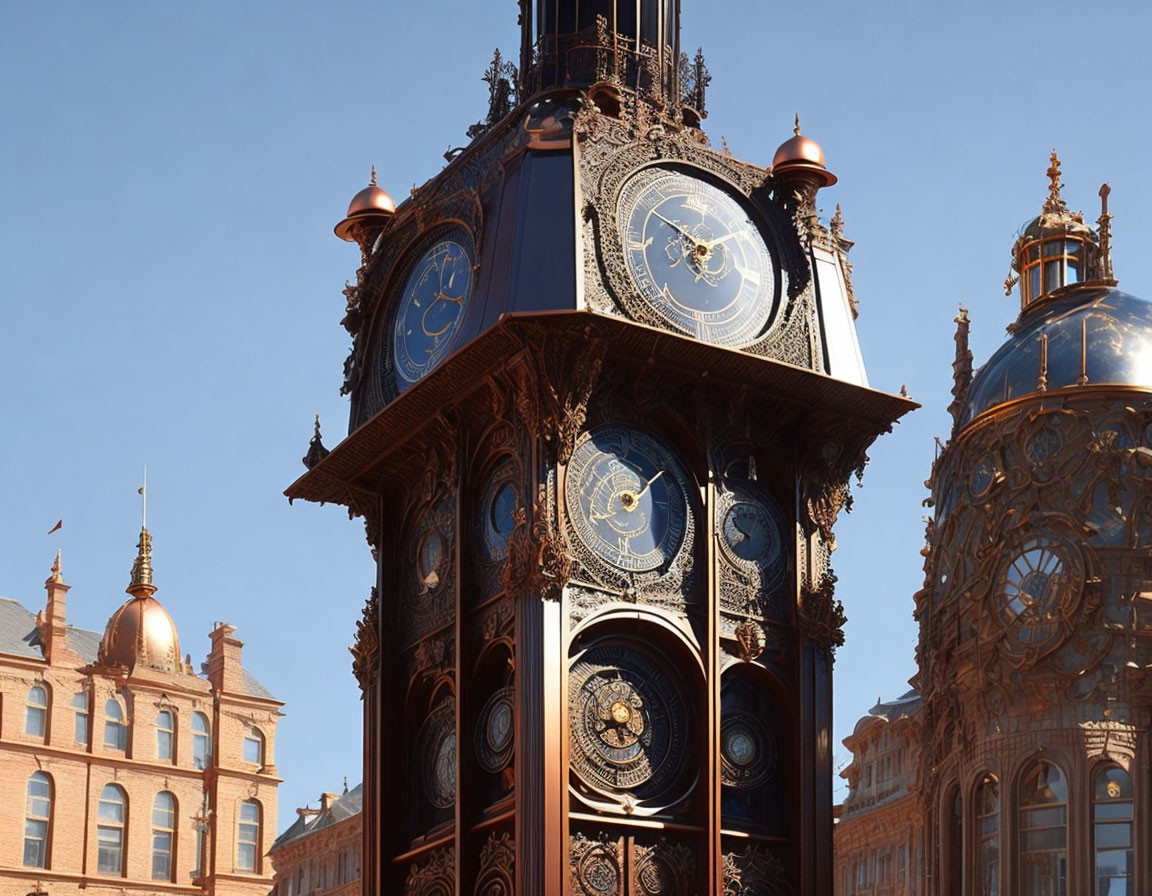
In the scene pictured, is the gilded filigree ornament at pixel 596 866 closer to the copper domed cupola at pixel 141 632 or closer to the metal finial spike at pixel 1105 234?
the metal finial spike at pixel 1105 234

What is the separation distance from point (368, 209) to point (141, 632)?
36892mm

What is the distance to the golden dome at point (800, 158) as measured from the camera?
23.8 meters

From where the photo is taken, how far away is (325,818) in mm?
69938

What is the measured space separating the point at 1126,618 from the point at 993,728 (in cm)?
315

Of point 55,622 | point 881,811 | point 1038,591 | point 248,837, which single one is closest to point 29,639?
point 55,622

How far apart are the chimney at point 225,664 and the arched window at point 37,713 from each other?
199 inches

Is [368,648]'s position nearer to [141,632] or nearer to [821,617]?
[821,617]

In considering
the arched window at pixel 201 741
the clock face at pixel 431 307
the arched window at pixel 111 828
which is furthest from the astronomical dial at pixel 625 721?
the arched window at pixel 201 741

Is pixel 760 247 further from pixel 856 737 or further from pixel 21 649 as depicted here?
pixel 21 649

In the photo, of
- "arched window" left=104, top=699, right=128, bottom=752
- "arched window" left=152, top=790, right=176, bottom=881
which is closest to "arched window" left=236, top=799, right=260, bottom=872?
"arched window" left=152, top=790, right=176, bottom=881

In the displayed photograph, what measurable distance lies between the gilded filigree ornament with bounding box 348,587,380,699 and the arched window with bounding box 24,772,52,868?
117 feet

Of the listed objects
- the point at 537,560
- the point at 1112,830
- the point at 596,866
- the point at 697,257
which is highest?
the point at 697,257

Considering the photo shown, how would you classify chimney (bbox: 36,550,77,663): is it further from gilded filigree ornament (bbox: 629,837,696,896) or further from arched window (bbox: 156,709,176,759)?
gilded filigree ornament (bbox: 629,837,696,896)

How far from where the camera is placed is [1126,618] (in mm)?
37625
